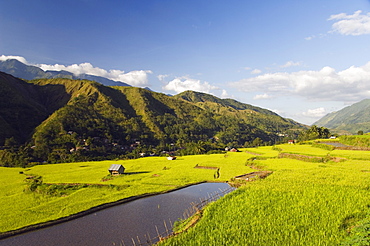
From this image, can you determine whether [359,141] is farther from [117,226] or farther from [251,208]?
[117,226]

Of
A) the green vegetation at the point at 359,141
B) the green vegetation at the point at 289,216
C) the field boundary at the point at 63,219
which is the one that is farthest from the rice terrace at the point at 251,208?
the green vegetation at the point at 359,141

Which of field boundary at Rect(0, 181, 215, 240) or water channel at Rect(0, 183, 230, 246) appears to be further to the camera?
field boundary at Rect(0, 181, 215, 240)

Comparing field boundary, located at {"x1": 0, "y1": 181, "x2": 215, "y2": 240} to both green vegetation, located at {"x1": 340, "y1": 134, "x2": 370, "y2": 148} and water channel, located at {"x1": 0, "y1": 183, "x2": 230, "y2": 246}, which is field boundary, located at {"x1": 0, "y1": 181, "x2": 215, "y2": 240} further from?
green vegetation, located at {"x1": 340, "y1": 134, "x2": 370, "y2": 148}

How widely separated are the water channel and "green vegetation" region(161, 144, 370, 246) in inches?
269

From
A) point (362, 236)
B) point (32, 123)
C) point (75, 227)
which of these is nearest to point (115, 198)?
point (75, 227)

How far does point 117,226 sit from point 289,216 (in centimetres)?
2230

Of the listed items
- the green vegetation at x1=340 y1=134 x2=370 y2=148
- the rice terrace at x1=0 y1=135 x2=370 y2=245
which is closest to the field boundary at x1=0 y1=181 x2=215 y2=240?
the rice terrace at x1=0 y1=135 x2=370 y2=245

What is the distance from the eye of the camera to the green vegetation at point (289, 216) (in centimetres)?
2000

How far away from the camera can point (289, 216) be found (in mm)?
24688

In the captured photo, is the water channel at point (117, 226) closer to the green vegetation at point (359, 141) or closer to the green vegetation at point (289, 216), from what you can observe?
the green vegetation at point (289, 216)

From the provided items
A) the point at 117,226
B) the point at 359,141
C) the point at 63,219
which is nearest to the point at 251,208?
the point at 117,226

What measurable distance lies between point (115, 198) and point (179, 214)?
13769mm

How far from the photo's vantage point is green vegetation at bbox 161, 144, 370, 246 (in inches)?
787

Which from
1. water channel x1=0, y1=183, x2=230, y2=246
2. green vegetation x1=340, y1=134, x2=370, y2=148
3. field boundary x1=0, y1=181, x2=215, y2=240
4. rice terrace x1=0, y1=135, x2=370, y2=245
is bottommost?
water channel x1=0, y1=183, x2=230, y2=246
